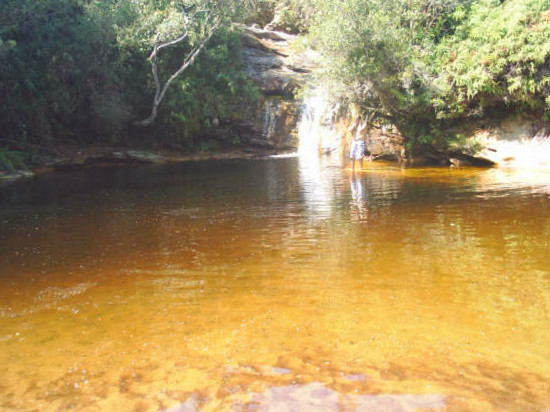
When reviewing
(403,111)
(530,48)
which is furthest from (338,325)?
(403,111)

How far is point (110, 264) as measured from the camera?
17.4 feet

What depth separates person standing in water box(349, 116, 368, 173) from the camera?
52.0 feet

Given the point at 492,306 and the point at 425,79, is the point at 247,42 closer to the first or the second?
the point at 425,79

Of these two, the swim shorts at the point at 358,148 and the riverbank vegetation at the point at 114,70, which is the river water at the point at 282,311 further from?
the riverbank vegetation at the point at 114,70

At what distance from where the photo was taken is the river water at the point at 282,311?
2607 millimetres

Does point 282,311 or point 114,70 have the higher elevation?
point 114,70

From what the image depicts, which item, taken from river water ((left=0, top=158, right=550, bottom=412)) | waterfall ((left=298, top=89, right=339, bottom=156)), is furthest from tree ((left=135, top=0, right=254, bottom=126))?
river water ((left=0, top=158, right=550, bottom=412))

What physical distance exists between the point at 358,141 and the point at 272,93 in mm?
13850

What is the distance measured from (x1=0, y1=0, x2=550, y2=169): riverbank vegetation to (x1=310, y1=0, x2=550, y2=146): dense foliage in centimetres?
5

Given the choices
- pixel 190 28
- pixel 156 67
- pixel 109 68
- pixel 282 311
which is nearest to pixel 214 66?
pixel 190 28

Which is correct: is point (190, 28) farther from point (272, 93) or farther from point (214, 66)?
point (272, 93)

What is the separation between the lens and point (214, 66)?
25.6m

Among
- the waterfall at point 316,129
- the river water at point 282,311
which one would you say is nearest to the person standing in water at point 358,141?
the waterfall at point 316,129

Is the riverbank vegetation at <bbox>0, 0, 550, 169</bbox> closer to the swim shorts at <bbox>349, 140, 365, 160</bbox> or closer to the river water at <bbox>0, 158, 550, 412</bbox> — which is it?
the swim shorts at <bbox>349, 140, 365, 160</bbox>
